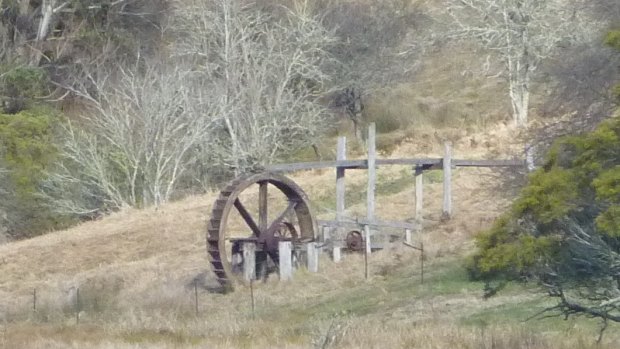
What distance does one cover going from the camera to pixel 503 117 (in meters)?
52.2

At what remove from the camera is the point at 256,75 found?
46.8 m

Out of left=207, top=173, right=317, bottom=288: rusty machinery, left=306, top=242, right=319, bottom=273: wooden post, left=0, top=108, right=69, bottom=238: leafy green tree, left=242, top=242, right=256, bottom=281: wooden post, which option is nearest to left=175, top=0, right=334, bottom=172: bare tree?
left=0, top=108, right=69, bottom=238: leafy green tree

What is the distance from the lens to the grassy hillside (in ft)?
56.8

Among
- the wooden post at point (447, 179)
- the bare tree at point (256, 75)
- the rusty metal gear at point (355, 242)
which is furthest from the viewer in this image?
the bare tree at point (256, 75)

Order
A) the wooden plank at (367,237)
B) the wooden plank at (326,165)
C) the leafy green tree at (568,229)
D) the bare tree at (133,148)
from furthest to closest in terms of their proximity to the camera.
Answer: the bare tree at (133,148) < the wooden plank at (326,165) < the wooden plank at (367,237) < the leafy green tree at (568,229)

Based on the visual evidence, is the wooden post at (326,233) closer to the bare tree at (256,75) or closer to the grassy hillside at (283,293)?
the grassy hillside at (283,293)

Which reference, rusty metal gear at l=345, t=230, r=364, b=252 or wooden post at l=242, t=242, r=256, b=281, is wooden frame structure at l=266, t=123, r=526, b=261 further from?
wooden post at l=242, t=242, r=256, b=281

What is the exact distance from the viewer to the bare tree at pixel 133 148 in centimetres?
4394

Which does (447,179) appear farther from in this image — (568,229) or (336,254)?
(568,229)

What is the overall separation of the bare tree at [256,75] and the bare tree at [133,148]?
4.80 ft

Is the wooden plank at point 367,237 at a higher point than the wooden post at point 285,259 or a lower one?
higher

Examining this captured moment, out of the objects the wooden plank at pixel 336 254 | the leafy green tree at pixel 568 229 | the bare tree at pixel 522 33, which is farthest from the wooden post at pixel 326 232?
the leafy green tree at pixel 568 229

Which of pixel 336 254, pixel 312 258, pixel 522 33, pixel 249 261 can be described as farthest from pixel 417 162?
pixel 522 33

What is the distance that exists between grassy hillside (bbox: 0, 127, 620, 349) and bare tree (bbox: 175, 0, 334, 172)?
2.87 m
